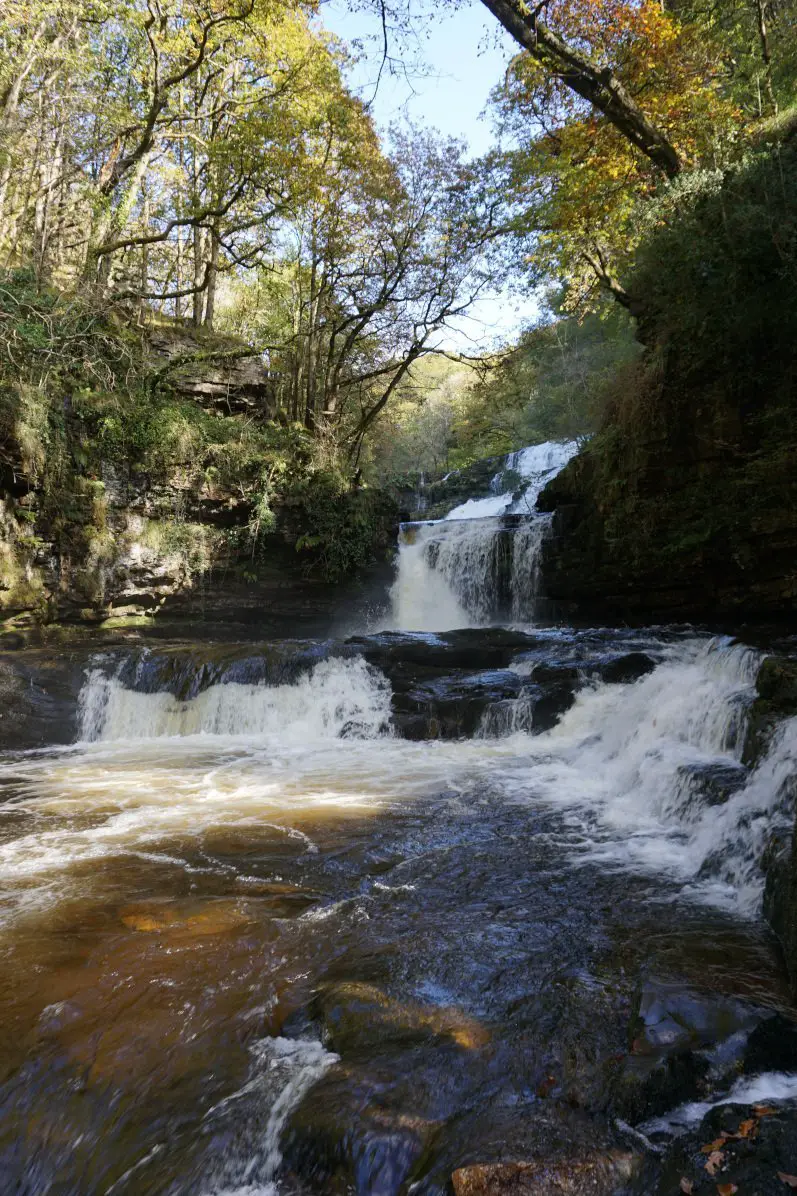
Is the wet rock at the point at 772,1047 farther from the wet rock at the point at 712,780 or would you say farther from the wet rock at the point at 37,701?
the wet rock at the point at 37,701

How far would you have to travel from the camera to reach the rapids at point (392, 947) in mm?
2400

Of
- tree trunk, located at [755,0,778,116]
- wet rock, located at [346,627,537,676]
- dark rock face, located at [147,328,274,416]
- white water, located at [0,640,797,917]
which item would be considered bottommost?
white water, located at [0,640,797,917]

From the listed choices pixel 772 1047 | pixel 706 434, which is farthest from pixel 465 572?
pixel 772 1047

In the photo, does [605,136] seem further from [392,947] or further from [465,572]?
[392,947]

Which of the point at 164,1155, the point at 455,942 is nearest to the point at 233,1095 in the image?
the point at 164,1155

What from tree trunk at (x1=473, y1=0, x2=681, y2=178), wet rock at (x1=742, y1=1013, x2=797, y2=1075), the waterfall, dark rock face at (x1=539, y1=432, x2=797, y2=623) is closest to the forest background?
tree trunk at (x1=473, y1=0, x2=681, y2=178)

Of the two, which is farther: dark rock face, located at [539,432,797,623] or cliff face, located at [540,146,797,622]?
dark rock face, located at [539,432,797,623]

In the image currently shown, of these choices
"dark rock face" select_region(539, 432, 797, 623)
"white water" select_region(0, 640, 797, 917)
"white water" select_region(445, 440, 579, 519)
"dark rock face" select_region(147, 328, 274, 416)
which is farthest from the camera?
"white water" select_region(445, 440, 579, 519)

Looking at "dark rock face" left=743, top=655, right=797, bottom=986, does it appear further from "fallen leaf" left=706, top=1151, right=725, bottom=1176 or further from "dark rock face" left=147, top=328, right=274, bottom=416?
"dark rock face" left=147, top=328, right=274, bottom=416

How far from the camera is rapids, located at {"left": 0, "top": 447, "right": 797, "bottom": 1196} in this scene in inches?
94.5

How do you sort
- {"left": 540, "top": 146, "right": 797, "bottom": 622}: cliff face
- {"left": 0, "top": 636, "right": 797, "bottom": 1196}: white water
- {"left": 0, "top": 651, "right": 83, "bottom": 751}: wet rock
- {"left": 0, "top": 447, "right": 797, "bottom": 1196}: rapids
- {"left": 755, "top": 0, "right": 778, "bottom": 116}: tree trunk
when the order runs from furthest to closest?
1. {"left": 755, "top": 0, "right": 778, "bottom": 116}: tree trunk
2. {"left": 0, "top": 651, "right": 83, "bottom": 751}: wet rock
3. {"left": 540, "top": 146, "right": 797, "bottom": 622}: cliff face
4. {"left": 0, "top": 636, "right": 797, "bottom": 1196}: white water
5. {"left": 0, "top": 447, "right": 797, "bottom": 1196}: rapids

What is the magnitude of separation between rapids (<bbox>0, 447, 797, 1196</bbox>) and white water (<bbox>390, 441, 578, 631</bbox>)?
216 inches

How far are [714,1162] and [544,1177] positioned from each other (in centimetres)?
55

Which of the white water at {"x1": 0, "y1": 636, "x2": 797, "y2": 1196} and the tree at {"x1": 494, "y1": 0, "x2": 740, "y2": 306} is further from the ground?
the tree at {"x1": 494, "y1": 0, "x2": 740, "y2": 306}
